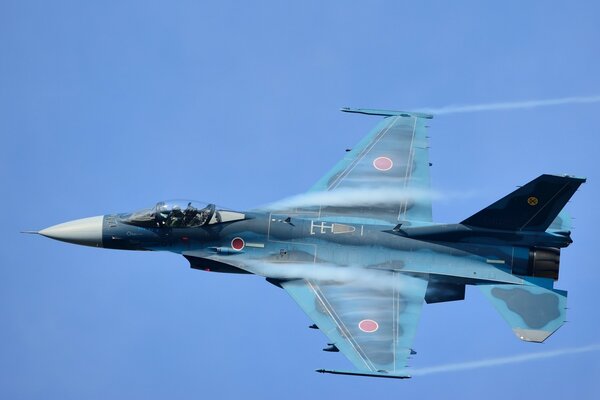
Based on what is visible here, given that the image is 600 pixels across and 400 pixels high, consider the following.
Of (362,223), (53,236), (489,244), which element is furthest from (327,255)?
(53,236)

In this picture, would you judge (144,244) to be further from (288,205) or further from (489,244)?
(489,244)

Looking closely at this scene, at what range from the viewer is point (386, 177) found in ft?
147

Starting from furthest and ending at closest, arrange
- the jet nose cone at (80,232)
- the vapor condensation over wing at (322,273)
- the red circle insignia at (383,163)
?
the red circle insignia at (383,163) < the jet nose cone at (80,232) < the vapor condensation over wing at (322,273)

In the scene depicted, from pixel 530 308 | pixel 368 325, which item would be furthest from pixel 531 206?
pixel 368 325

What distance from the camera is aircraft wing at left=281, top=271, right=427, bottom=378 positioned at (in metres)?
40.8

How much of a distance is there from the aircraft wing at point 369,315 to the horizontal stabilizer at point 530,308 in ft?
6.37

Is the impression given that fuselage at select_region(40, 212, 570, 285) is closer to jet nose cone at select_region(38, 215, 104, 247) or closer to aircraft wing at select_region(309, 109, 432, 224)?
aircraft wing at select_region(309, 109, 432, 224)

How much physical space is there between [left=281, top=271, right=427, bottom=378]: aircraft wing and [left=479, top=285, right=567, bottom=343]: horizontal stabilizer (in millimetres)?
1943

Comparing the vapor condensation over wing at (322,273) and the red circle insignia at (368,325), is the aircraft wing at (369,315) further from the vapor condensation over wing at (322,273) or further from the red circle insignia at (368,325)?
the vapor condensation over wing at (322,273)

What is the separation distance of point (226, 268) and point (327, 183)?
3.79 metres

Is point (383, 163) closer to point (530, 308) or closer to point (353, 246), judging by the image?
point (353, 246)

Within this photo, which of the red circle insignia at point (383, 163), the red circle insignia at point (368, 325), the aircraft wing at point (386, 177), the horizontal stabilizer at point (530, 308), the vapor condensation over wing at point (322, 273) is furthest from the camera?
the red circle insignia at point (383, 163)

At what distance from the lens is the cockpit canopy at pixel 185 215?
1702 inches

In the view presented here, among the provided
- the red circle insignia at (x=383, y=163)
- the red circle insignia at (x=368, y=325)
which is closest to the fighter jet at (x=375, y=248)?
the red circle insignia at (x=368, y=325)
